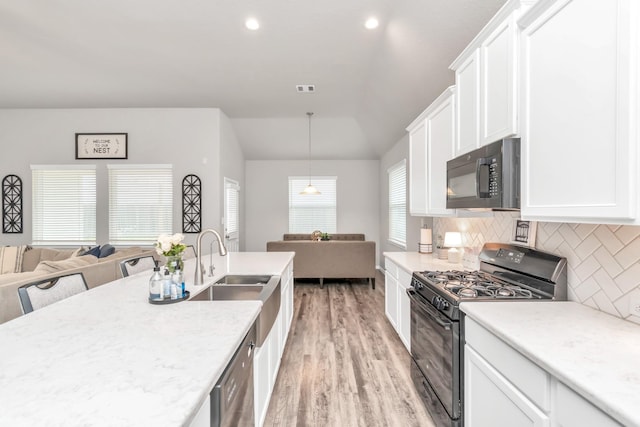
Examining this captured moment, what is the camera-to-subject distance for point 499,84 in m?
1.62

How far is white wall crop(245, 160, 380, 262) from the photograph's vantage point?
7.82 meters

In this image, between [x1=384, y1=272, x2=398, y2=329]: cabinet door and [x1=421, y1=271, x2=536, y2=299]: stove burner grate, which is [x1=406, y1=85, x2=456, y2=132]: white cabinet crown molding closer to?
[x1=421, y1=271, x2=536, y2=299]: stove burner grate

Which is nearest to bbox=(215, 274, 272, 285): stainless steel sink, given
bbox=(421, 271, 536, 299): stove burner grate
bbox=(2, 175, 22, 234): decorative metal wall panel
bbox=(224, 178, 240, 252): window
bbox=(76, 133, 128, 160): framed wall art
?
bbox=(421, 271, 536, 299): stove burner grate

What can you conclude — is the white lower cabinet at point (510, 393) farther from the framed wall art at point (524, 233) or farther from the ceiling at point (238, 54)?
the ceiling at point (238, 54)

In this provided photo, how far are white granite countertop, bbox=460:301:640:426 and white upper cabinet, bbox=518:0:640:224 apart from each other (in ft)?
1.45

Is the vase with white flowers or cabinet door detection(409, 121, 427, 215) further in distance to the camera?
cabinet door detection(409, 121, 427, 215)

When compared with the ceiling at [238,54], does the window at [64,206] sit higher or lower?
lower

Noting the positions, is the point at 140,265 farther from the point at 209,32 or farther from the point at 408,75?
the point at 408,75

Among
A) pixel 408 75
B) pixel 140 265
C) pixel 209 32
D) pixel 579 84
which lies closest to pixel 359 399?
pixel 140 265

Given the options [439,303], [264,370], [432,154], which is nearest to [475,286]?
[439,303]

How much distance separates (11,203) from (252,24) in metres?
5.55

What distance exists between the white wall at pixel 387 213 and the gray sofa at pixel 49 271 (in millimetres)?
3676

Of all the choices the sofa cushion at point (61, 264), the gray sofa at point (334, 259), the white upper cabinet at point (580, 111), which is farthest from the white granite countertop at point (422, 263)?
the sofa cushion at point (61, 264)

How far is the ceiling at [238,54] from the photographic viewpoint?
286cm
